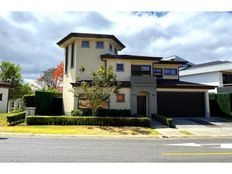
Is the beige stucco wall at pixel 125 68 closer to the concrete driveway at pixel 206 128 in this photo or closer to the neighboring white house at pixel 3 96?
the concrete driveway at pixel 206 128

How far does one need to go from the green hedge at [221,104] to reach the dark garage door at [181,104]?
4.23 m

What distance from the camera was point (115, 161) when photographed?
24.9ft

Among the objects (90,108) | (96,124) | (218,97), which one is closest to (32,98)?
(90,108)

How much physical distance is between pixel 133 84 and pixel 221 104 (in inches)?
524

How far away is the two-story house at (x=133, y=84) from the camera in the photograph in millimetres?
25047

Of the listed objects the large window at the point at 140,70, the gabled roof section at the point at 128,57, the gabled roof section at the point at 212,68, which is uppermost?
the gabled roof section at the point at 212,68

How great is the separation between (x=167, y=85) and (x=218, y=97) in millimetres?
9124

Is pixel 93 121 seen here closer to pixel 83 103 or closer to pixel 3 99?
pixel 83 103

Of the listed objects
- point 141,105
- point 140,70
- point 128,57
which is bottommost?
point 141,105

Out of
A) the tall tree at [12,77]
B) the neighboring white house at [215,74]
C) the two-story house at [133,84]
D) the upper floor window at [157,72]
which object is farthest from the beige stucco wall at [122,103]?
the tall tree at [12,77]

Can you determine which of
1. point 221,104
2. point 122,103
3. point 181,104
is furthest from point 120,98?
point 221,104

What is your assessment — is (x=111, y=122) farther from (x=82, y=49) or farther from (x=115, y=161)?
(x=115, y=161)

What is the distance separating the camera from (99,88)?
2169 cm

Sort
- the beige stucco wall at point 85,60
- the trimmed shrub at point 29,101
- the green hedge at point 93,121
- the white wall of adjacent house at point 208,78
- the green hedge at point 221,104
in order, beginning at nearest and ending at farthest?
the green hedge at point 93,121 < the trimmed shrub at point 29,101 < the beige stucco wall at point 85,60 < the green hedge at point 221,104 < the white wall of adjacent house at point 208,78
